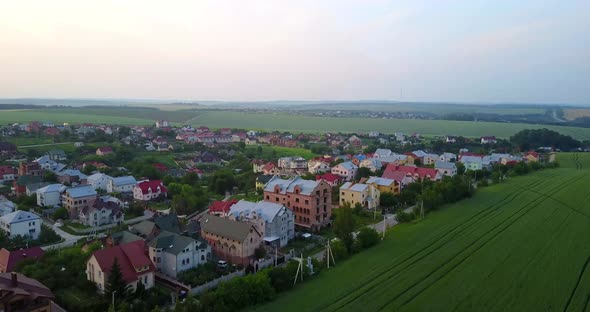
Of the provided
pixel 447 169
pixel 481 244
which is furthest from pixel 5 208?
pixel 447 169

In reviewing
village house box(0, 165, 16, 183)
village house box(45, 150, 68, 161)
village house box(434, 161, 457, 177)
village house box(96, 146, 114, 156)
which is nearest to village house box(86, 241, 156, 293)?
village house box(0, 165, 16, 183)

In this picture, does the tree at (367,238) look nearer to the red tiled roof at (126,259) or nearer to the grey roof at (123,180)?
the red tiled roof at (126,259)

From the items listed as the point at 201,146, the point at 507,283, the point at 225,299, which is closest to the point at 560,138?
the point at 201,146

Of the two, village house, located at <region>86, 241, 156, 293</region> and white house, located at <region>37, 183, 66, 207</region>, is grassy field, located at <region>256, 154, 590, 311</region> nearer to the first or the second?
village house, located at <region>86, 241, 156, 293</region>

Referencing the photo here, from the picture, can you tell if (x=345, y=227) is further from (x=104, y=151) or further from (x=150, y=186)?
(x=104, y=151)

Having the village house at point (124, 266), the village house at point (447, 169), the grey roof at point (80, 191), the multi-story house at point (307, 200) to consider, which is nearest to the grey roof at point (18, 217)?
the grey roof at point (80, 191)

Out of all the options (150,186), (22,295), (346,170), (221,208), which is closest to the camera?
(22,295)
